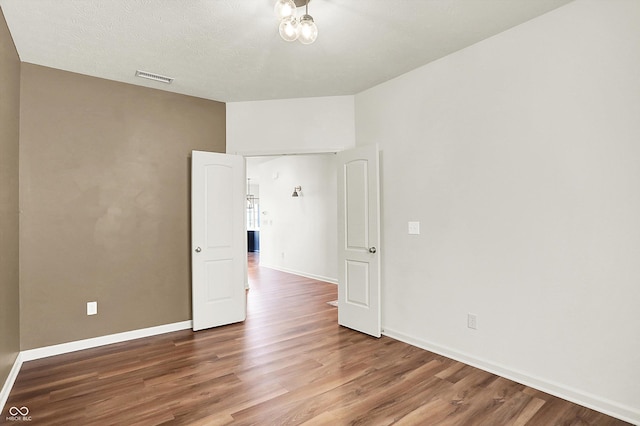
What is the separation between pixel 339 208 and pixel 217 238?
5.06ft

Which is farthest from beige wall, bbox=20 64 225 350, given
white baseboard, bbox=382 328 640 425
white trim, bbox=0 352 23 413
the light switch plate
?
white baseboard, bbox=382 328 640 425

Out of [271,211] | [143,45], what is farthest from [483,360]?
[271,211]

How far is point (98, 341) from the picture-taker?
3523mm

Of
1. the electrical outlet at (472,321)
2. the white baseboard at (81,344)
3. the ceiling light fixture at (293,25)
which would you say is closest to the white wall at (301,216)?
the white baseboard at (81,344)

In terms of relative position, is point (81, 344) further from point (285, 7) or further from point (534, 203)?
point (534, 203)

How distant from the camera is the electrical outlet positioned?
298cm

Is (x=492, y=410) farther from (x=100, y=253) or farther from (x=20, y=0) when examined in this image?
(x=20, y=0)

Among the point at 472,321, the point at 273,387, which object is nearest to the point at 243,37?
the point at 273,387

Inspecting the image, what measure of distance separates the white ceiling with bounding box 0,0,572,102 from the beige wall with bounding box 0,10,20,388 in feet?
0.87

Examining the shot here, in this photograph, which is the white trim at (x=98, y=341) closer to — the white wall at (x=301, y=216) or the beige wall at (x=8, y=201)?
the beige wall at (x=8, y=201)

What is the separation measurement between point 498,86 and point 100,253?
4.16 meters

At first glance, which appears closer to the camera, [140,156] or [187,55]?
[187,55]

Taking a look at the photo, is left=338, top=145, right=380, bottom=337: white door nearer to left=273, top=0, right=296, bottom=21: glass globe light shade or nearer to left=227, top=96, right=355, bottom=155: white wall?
left=227, top=96, right=355, bottom=155: white wall

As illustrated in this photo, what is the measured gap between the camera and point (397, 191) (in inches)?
145
